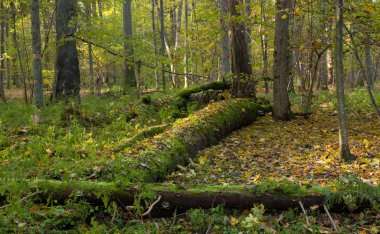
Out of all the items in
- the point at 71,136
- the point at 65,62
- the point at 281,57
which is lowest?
the point at 71,136

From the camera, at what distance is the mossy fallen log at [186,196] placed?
4.01m

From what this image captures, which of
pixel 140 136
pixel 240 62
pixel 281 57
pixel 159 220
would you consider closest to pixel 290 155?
pixel 140 136

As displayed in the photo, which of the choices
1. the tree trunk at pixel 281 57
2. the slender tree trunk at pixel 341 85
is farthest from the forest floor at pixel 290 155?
the tree trunk at pixel 281 57

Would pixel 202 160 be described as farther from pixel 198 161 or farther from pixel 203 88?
pixel 203 88

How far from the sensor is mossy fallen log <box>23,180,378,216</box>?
4.01m

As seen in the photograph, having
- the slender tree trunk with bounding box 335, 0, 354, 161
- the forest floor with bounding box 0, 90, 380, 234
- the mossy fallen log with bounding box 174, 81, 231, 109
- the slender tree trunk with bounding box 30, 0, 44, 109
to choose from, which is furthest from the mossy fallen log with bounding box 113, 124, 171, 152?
the slender tree trunk with bounding box 30, 0, 44, 109

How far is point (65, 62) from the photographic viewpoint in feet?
38.4

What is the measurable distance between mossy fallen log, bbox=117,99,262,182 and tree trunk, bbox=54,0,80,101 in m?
5.32

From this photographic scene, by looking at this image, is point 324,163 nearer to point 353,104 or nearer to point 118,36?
point 353,104

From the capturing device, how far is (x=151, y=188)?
4.14 m

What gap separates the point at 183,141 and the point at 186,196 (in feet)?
8.27

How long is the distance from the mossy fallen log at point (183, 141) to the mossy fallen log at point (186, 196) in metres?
0.47

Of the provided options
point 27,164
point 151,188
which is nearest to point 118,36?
point 27,164

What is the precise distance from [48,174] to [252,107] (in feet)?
20.2
